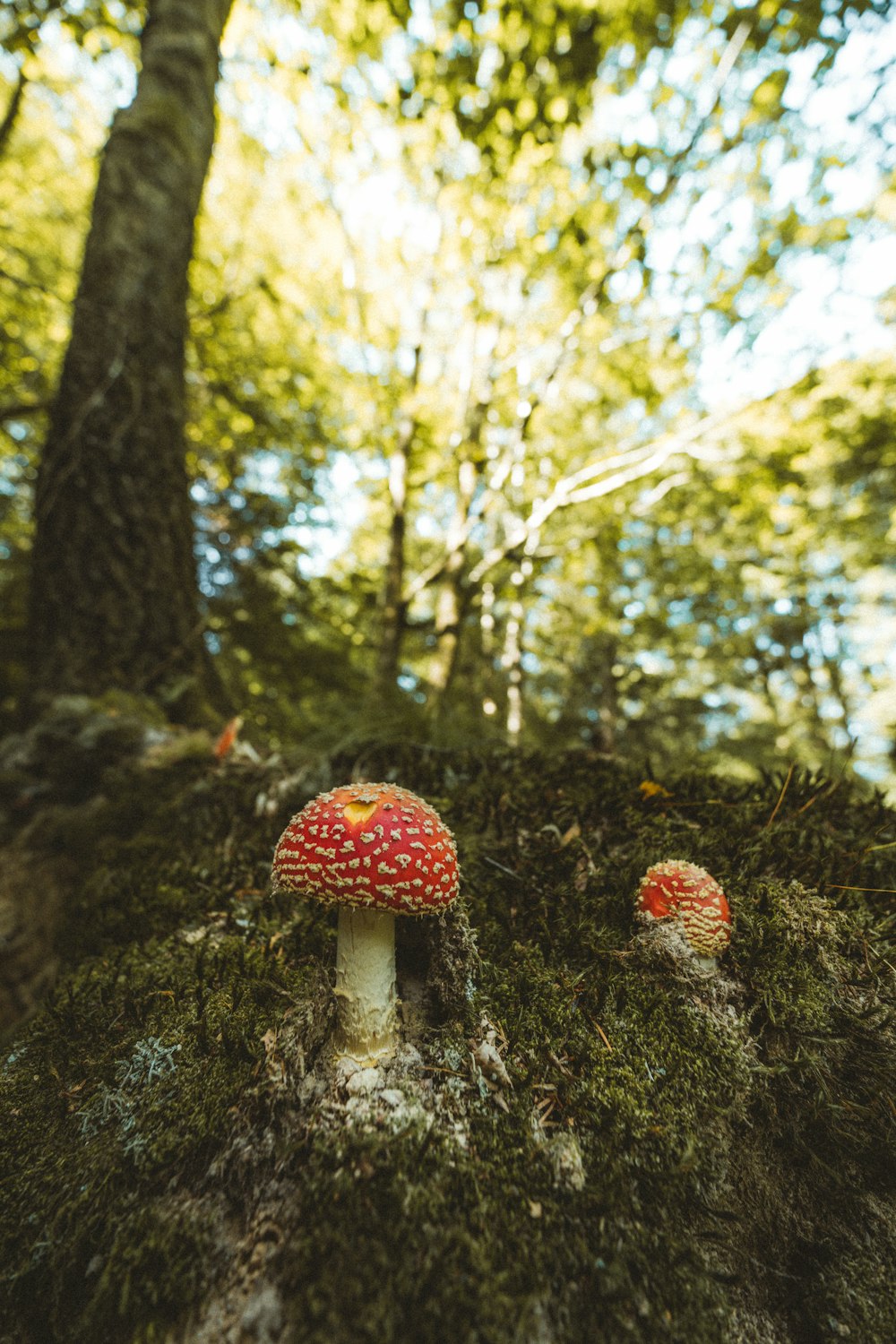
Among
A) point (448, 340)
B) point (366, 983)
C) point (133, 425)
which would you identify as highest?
point (448, 340)

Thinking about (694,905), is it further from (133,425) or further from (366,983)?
(133,425)

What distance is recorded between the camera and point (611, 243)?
489 cm

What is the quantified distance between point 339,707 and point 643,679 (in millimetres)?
8897

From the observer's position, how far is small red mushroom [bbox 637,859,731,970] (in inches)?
59.4

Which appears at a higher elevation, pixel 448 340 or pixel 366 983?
pixel 448 340

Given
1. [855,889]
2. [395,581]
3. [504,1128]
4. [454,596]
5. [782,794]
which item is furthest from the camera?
[395,581]

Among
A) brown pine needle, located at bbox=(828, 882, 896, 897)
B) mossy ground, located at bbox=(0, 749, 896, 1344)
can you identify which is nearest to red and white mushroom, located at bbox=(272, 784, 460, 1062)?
mossy ground, located at bbox=(0, 749, 896, 1344)

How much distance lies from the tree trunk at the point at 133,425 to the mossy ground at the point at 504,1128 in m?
1.57

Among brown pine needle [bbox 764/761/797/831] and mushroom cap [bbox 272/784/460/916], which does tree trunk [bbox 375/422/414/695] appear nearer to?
brown pine needle [bbox 764/761/797/831]

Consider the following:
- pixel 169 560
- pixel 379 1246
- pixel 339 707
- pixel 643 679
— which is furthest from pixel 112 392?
pixel 643 679

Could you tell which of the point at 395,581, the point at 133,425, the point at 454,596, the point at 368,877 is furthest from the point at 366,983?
the point at 395,581

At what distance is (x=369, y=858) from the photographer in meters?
1.33

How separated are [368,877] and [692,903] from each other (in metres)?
0.94

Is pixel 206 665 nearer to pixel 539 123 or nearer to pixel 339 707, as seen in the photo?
pixel 339 707
